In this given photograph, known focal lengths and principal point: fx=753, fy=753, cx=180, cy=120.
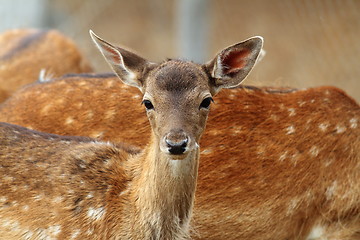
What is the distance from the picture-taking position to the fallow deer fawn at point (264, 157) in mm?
5562

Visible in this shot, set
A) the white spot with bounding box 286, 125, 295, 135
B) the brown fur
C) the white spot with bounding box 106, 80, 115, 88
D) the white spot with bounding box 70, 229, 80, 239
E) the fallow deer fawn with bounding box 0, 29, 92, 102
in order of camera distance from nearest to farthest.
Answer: the white spot with bounding box 70, 229, 80, 239, the brown fur, the white spot with bounding box 286, 125, 295, 135, the white spot with bounding box 106, 80, 115, 88, the fallow deer fawn with bounding box 0, 29, 92, 102

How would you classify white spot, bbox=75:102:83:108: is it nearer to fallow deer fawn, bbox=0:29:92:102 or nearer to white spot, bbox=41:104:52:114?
white spot, bbox=41:104:52:114

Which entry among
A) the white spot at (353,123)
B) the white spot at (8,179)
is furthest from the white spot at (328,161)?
the white spot at (8,179)

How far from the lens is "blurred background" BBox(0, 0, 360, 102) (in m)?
9.38

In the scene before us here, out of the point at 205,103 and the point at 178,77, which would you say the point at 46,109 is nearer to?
the point at 178,77

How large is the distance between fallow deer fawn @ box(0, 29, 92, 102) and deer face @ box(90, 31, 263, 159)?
12.4ft

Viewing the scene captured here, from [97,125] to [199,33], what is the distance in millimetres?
4442

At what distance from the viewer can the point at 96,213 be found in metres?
4.86

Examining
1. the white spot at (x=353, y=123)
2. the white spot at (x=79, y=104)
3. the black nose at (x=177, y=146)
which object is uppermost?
the black nose at (x=177, y=146)

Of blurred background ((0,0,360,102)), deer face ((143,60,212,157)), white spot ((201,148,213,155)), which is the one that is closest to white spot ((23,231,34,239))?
deer face ((143,60,212,157))

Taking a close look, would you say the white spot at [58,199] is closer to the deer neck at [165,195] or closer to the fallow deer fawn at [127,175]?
the fallow deer fawn at [127,175]

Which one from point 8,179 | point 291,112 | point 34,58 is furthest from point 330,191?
point 34,58

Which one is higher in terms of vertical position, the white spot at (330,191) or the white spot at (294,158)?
the white spot at (294,158)

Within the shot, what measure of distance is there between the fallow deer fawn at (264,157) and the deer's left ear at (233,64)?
2.64ft
